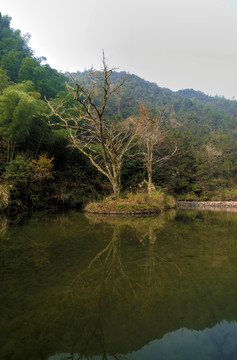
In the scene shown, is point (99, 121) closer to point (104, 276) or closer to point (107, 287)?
Result: point (104, 276)

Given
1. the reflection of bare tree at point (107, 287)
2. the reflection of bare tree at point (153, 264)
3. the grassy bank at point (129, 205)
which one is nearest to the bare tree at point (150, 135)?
the grassy bank at point (129, 205)

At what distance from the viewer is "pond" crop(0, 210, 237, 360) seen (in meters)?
1.72

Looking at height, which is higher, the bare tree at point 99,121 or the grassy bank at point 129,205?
the bare tree at point 99,121

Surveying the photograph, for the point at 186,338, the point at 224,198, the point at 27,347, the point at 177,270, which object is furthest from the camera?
the point at 224,198

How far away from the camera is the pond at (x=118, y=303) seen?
67.9 inches

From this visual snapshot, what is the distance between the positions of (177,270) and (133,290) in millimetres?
917

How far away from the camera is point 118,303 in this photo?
2.32 m

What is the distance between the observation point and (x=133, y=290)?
2625mm

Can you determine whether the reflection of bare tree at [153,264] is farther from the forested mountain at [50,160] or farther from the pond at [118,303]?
the forested mountain at [50,160]

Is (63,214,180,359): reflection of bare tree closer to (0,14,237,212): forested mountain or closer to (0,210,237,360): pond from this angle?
(0,210,237,360): pond

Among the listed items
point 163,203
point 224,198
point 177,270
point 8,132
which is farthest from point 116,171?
point 224,198

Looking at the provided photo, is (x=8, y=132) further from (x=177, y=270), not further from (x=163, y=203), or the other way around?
(x=177, y=270)

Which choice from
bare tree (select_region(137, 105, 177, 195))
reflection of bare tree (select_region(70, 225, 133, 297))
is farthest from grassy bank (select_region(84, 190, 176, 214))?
reflection of bare tree (select_region(70, 225, 133, 297))

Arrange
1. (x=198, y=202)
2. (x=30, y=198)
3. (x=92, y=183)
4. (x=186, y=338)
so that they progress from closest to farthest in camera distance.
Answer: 1. (x=186, y=338)
2. (x=30, y=198)
3. (x=92, y=183)
4. (x=198, y=202)
